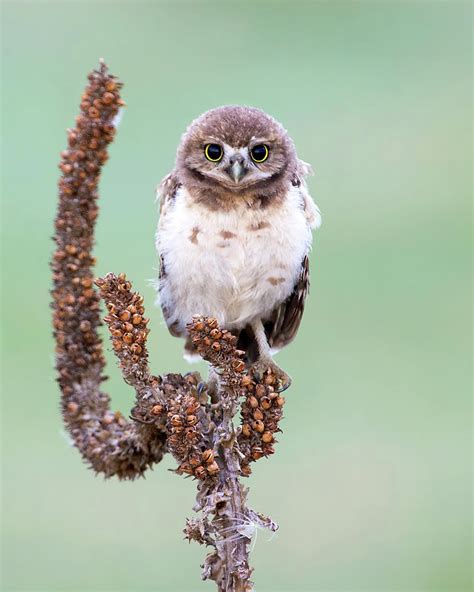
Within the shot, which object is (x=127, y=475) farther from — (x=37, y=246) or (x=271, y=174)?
(x=37, y=246)

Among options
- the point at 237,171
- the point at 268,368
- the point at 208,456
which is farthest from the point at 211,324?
the point at 237,171

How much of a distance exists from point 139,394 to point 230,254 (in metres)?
0.79

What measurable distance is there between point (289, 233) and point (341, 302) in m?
3.14

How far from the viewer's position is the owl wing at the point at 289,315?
2.96 m

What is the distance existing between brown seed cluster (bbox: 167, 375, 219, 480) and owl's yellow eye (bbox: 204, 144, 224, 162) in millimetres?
857

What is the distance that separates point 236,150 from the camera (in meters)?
2.65

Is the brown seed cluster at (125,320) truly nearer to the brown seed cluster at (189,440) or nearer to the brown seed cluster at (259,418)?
the brown seed cluster at (189,440)

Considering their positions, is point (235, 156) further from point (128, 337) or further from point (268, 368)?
point (128, 337)

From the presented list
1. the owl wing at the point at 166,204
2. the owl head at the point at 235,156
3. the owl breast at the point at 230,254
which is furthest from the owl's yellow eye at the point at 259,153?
the owl wing at the point at 166,204

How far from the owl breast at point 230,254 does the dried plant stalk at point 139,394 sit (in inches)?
16.3

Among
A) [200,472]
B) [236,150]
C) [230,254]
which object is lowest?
[200,472]

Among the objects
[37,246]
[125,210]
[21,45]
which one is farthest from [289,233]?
[21,45]

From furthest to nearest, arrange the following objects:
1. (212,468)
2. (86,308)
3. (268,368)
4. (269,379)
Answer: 1. (268,368)
2. (86,308)
3. (269,379)
4. (212,468)

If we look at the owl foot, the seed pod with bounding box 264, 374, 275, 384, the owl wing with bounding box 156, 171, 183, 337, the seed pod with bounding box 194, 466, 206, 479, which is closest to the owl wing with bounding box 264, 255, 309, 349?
the owl foot
